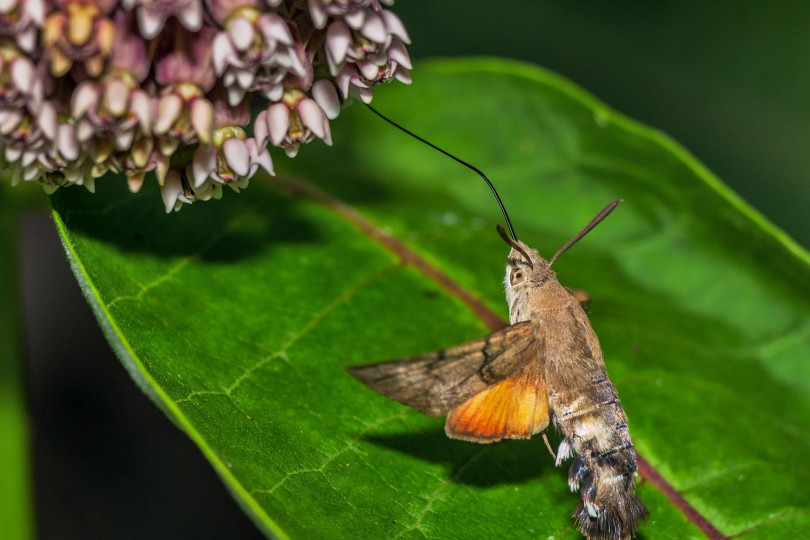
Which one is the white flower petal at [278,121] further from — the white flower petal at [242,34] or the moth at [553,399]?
the moth at [553,399]

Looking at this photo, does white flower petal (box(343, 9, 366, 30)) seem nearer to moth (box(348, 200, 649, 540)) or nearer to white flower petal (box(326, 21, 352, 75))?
white flower petal (box(326, 21, 352, 75))

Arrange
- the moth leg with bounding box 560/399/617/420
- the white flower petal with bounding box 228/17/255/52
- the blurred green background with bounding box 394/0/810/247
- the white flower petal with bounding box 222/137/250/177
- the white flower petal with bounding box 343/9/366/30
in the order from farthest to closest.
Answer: the blurred green background with bounding box 394/0/810/247 → the moth leg with bounding box 560/399/617/420 → the white flower petal with bounding box 222/137/250/177 → the white flower petal with bounding box 343/9/366/30 → the white flower petal with bounding box 228/17/255/52

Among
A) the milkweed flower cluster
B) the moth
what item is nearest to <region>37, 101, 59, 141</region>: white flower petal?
the milkweed flower cluster

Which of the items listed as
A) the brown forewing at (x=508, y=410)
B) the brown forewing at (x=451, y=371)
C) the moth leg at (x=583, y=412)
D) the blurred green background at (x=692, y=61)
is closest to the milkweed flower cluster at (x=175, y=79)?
the brown forewing at (x=451, y=371)

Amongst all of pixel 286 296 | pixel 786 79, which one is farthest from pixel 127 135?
pixel 786 79

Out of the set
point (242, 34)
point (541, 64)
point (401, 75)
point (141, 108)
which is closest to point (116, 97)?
point (141, 108)

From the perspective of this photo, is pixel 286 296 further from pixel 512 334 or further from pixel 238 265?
pixel 512 334

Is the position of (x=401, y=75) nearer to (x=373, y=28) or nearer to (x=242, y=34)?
(x=373, y=28)
